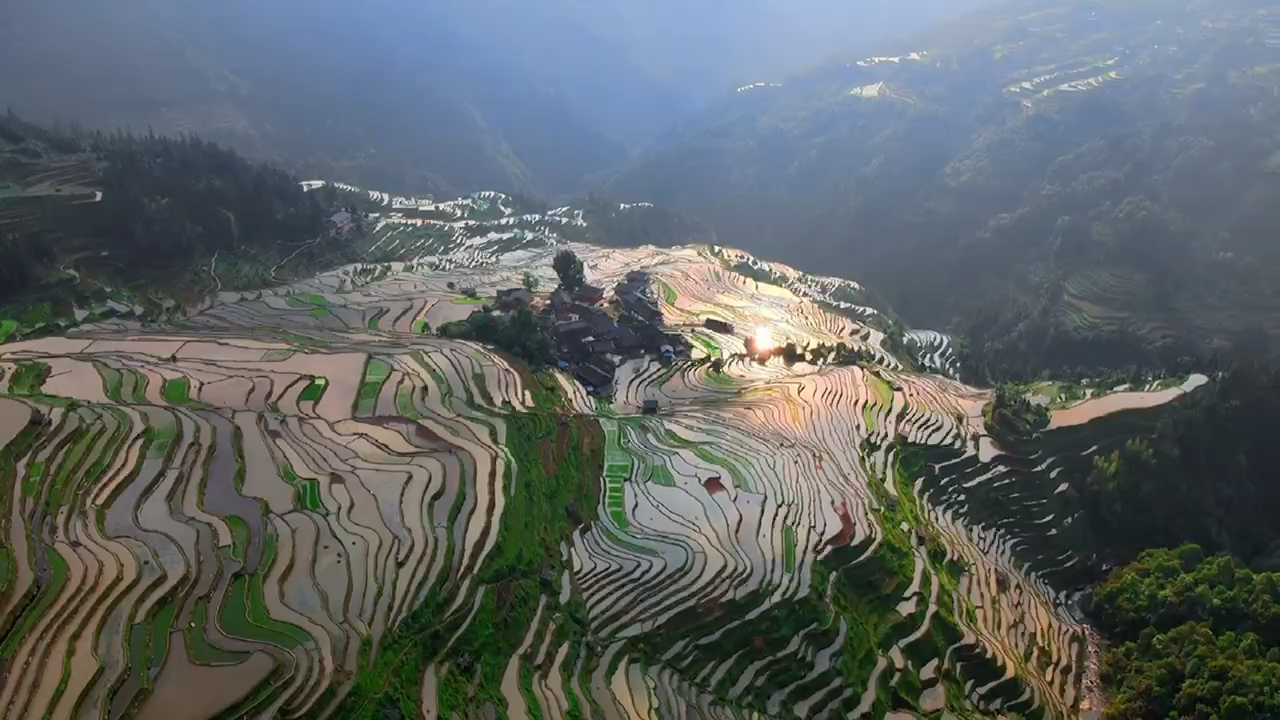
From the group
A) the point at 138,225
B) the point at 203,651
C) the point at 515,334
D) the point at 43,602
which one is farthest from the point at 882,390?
the point at 138,225

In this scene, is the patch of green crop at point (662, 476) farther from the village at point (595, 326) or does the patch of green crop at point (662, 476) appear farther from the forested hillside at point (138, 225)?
the forested hillside at point (138, 225)

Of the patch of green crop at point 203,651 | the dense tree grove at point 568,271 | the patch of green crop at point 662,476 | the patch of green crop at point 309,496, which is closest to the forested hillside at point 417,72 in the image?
→ the dense tree grove at point 568,271

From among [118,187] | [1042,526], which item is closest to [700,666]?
[1042,526]

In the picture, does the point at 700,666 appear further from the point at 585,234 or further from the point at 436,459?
the point at 585,234

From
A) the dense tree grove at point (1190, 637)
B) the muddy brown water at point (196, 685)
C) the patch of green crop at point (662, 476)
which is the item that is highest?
the muddy brown water at point (196, 685)

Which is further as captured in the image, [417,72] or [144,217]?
[417,72]

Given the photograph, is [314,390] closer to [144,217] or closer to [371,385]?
[371,385]

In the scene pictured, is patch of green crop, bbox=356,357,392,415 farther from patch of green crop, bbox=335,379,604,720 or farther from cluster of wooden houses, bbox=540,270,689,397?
cluster of wooden houses, bbox=540,270,689,397
